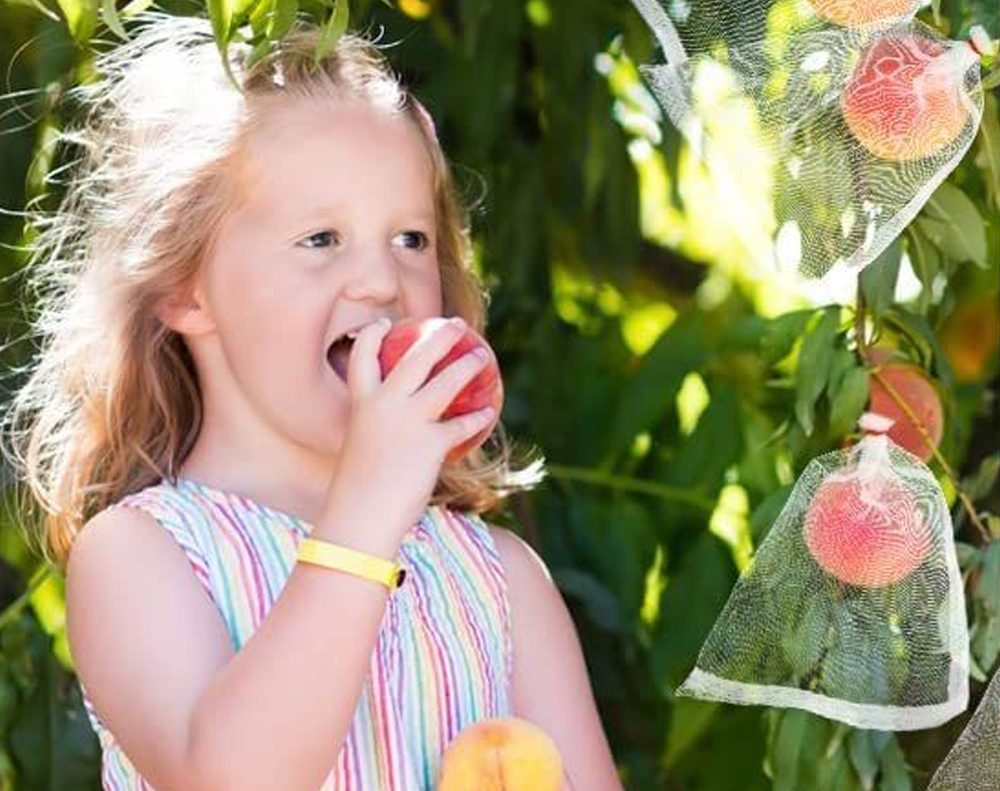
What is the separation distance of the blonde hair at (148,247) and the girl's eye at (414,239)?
0.11 meters

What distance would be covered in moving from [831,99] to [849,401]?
1.04ft

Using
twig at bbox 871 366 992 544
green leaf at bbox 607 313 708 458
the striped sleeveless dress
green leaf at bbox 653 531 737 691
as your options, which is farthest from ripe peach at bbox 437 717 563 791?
green leaf at bbox 607 313 708 458

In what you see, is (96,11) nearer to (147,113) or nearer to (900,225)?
(147,113)

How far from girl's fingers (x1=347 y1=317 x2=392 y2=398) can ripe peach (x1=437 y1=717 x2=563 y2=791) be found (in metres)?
0.25

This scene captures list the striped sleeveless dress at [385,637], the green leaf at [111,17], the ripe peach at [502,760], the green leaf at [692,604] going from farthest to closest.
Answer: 1. the green leaf at [692,604]
2. the striped sleeveless dress at [385,637]
3. the ripe peach at [502,760]
4. the green leaf at [111,17]

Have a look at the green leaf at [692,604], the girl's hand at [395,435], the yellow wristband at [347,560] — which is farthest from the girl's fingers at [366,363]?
the green leaf at [692,604]

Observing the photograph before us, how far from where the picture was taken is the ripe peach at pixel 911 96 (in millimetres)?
1675

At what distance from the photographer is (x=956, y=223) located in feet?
6.35

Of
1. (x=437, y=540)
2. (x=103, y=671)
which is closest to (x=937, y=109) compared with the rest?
(x=437, y=540)

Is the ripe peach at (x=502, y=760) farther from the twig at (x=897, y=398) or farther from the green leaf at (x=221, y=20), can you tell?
the green leaf at (x=221, y=20)

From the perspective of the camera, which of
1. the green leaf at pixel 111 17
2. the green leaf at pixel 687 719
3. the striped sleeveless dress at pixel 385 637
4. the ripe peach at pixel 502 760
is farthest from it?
the green leaf at pixel 687 719

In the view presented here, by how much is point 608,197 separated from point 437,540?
978 mm

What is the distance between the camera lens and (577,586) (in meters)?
2.68

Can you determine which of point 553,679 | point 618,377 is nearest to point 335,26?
point 553,679
